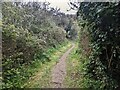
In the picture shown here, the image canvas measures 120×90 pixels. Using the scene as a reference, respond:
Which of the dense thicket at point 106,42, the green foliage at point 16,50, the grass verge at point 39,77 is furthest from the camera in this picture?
the grass verge at point 39,77

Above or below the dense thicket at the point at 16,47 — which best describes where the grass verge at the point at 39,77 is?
below

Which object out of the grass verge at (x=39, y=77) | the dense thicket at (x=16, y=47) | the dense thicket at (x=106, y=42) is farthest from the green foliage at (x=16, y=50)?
the dense thicket at (x=106, y=42)

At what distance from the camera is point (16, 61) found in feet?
31.7

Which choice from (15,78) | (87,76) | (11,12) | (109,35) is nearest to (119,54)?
(109,35)

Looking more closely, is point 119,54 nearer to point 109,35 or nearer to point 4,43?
point 109,35

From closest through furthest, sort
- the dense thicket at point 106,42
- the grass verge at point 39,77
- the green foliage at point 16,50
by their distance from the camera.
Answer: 1. the dense thicket at point 106,42
2. the green foliage at point 16,50
3. the grass verge at point 39,77

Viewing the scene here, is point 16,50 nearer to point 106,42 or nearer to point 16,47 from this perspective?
point 16,47

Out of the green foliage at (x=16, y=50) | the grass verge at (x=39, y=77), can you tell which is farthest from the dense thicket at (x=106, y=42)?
the green foliage at (x=16, y=50)

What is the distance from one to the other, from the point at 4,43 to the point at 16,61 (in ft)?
3.98

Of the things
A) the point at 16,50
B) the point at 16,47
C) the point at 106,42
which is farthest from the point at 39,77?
the point at 106,42

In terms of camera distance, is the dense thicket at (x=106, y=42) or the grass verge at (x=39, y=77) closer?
the dense thicket at (x=106, y=42)

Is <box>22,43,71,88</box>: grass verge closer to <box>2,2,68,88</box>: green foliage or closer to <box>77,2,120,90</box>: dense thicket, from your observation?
<box>2,2,68,88</box>: green foliage

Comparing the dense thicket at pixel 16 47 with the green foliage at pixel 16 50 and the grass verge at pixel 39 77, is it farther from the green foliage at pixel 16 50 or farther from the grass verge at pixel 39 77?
the grass verge at pixel 39 77

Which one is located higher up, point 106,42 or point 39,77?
point 106,42
